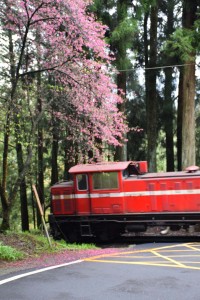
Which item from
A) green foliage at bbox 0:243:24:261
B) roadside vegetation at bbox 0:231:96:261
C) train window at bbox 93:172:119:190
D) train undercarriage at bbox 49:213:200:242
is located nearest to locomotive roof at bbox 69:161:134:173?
train window at bbox 93:172:119:190

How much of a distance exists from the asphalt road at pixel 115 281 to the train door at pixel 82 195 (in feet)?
16.6

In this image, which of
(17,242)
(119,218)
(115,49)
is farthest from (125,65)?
(17,242)

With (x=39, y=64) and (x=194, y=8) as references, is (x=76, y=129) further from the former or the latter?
(x=194, y=8)

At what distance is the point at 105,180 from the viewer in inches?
558

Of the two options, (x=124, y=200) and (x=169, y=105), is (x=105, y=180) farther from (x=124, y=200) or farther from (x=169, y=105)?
(x=169, y=105)

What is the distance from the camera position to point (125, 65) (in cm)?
1584

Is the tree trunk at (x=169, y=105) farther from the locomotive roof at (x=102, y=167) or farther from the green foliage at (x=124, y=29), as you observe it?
the locomotive roof at (x=102, y=167)

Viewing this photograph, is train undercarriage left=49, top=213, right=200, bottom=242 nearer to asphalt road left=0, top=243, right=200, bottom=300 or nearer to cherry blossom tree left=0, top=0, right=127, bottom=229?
cherry blossom tree left=0, top=0, right=127, bottom=229

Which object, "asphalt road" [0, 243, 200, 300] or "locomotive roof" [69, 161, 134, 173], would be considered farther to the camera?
"locomotive roof" [69, 161, 134, 173]

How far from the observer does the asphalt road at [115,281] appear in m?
5.93

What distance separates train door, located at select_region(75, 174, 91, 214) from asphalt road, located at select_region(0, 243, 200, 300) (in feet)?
16.6

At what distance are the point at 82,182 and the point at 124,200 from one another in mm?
1732

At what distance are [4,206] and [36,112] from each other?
11.1 ft

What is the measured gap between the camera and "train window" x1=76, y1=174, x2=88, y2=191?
1448 cm
